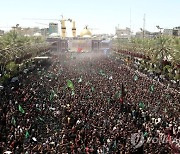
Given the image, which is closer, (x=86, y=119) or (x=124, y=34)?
(x=86, y=119)

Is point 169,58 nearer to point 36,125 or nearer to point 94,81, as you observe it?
point 94,81

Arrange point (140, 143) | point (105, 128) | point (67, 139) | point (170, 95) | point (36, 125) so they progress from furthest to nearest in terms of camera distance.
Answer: point (170, 95), point (36, 125), point (105, 128), point (67, 139), point (140, 143)

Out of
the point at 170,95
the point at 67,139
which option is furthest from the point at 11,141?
the point at 170,95

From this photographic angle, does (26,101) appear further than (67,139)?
Yes

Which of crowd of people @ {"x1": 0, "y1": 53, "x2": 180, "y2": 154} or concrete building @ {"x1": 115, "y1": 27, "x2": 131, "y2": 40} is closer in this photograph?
crowd of people @ {"x1": 0, "y1": 53, "x2": 180, "y2": 154}

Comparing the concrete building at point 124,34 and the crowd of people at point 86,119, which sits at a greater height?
the concrete building at point 124,34

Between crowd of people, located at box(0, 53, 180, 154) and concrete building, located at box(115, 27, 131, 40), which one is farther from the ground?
concrete building, located at box(115, 27, 131, 40)

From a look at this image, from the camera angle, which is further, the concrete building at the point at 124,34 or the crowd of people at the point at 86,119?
the concrete building at the point at 124,34

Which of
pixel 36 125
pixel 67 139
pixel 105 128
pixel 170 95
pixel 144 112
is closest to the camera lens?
pixel 67 139
